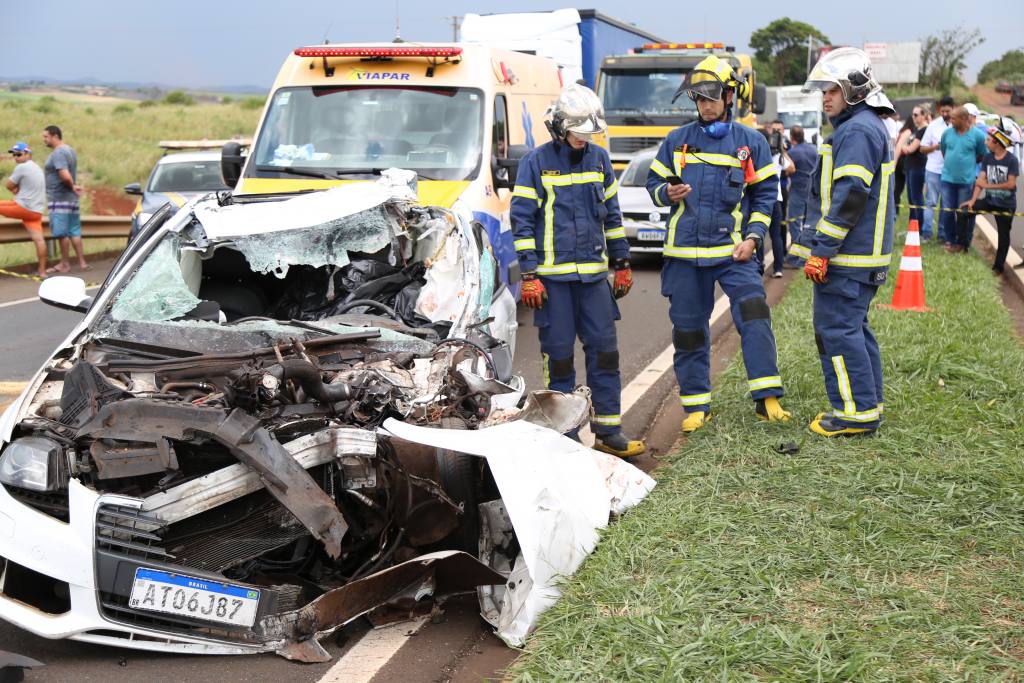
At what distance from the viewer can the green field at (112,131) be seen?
3131cm

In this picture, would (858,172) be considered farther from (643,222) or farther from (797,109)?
(797,109)

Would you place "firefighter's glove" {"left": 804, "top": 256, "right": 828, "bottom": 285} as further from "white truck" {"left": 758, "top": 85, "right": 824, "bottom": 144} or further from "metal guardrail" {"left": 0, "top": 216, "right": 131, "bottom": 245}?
"white truck" {"left": 758, "top": 85, "right": 824, "bottom": 144}

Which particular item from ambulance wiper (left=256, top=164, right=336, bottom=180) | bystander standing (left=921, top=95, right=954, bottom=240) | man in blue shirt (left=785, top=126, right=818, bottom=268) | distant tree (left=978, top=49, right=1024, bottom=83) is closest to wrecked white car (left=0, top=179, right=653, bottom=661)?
ambulance wiper (left=256, top=164, right=336, bottom=180)

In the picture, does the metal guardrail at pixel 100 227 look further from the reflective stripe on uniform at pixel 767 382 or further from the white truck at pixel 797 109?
the white truck at pixel 797 109

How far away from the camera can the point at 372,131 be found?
8891mm

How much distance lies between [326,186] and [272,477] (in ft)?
15.2

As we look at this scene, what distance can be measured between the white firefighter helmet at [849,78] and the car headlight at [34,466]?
426cm

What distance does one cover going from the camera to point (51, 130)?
1471 cm

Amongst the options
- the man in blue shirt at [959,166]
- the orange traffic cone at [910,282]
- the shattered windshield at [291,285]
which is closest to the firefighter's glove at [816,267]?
the shattered windshield at [291,285]

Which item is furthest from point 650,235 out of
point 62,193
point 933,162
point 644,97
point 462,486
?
point 462,486

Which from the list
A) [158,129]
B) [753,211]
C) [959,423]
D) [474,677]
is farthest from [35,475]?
[158,129]

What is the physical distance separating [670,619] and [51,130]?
13517 millimetres

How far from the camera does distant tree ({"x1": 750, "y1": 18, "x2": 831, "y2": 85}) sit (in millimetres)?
94000

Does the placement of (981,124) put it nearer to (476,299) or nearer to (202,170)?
(202,170)
